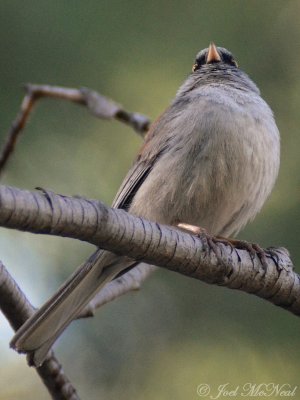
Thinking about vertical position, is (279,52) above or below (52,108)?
above

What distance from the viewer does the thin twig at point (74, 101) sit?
5.33m

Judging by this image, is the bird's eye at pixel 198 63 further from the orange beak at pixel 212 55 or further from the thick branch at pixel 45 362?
the thick branch at pixel 45 362

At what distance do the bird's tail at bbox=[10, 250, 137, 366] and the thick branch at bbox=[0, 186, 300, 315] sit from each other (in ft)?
3.17

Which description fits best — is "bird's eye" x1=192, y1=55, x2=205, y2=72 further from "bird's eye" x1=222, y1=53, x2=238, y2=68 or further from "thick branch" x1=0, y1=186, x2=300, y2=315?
"thick branch" x1=0, y1=186, x2=300, y2=315

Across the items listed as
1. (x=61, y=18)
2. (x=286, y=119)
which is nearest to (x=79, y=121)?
(x=61, y=18)

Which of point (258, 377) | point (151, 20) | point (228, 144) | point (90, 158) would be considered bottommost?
point (258, 377)

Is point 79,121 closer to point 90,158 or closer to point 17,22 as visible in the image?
point 90,158

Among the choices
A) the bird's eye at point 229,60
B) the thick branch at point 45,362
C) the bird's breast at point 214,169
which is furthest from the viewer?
the bird's eye at point 229,60

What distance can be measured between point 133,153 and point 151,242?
286 centimetres

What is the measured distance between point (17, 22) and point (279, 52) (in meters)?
1.99

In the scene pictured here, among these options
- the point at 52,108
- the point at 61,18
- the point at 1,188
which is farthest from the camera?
the point at 52,108

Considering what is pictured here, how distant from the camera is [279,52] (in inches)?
253

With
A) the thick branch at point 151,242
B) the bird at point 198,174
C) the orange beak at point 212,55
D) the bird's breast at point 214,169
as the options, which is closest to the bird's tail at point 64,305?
the bird at point 198,174

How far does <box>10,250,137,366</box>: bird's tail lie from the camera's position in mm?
4945
